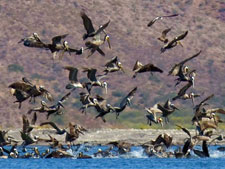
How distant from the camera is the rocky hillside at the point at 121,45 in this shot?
108812 millimetres

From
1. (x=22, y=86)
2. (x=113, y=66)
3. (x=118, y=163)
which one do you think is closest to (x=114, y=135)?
(x=118, y=163)

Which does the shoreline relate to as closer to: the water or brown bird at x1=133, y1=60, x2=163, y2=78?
the water

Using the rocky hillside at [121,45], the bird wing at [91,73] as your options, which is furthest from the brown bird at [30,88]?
the rocky hillside at [121,45]

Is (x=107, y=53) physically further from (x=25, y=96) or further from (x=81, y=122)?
(x=25, y=96)

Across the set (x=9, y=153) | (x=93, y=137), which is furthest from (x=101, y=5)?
(x=9, y=153)

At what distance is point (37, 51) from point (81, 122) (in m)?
34.4

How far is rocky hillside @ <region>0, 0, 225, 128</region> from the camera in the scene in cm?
10881

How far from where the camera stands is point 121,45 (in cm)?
12250

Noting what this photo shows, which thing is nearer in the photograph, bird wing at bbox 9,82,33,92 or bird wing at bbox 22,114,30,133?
bird wing at bbox 9,82,33,92

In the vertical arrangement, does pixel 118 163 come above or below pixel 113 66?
below

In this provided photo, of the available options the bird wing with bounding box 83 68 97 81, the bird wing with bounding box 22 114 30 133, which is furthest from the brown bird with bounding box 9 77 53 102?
the bird wing with bounding box 22 114 30 133

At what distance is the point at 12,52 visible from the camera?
118 meters

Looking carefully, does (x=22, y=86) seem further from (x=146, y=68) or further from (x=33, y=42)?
(x=146, y=68)

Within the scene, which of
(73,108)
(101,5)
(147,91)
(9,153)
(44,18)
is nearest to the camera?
(9,153)
